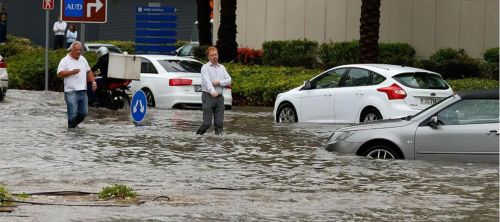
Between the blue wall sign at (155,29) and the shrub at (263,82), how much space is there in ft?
20.4

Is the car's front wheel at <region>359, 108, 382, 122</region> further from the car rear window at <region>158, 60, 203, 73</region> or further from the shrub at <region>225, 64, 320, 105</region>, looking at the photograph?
the shrub at <region>225, 64, 320, 105</region>

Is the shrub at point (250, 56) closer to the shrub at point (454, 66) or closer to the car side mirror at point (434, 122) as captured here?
the shrub at point (454, 66)

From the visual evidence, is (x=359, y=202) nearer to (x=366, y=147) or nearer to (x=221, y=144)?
(x=366, y=147)

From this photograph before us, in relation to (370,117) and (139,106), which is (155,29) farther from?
(370,117)

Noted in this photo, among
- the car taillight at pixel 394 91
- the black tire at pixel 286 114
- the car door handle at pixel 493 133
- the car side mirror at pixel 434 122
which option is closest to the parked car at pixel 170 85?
the black tire at pixel 286 114

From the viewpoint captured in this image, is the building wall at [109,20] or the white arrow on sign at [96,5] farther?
the building wall at [109,20]

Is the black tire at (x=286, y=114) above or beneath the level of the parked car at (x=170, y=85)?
beneath

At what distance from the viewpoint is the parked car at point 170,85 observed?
87.7ft

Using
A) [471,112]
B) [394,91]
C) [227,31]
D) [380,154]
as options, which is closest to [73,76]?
[394,91]

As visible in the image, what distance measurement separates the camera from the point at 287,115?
23.3m

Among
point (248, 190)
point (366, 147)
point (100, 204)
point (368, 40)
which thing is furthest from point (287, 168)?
point (368, 40)

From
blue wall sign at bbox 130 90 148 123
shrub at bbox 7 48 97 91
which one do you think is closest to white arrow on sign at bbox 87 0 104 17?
blue wall sign at bbox 130 90 148 123

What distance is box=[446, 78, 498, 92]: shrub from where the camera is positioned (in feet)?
90.0

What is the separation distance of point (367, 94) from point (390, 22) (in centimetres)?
1371
